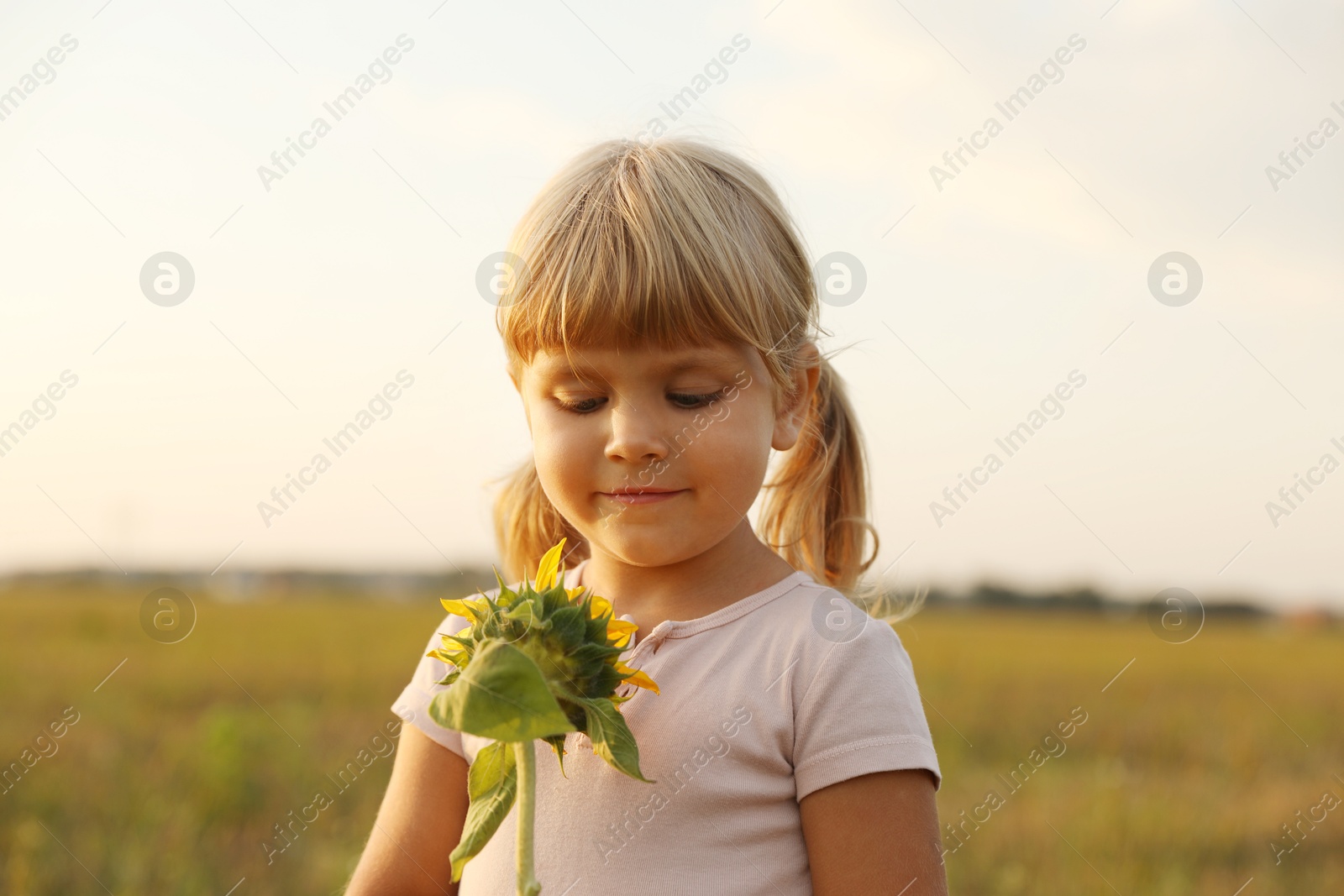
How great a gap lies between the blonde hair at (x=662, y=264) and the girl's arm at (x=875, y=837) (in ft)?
2.23

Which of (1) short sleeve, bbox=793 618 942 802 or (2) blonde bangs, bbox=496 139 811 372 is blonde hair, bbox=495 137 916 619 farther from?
(1) short sleeve, bbox=793 618 942 802

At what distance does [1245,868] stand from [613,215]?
16.0 feet

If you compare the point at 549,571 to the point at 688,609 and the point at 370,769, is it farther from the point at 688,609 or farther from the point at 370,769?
the point at 370,769

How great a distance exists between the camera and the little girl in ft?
5.77

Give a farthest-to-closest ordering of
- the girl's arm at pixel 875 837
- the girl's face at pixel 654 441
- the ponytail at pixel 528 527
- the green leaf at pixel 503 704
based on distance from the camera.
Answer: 1. the ponytail at pixel 528 527
2. the girl's face at pixel 654 441
3. the girl's arm at pixel 875 837
4. the green leaf at pixel 503 704

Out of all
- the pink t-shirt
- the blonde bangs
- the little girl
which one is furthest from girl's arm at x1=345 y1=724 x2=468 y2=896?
the blonde bangs

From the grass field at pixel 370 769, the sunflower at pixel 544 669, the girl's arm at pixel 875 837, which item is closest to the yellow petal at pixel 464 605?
the sunflower at pixel 544 669

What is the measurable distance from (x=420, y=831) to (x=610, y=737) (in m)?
0.88

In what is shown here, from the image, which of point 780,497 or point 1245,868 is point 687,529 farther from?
point 1245,868

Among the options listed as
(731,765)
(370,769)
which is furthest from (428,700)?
(370,769)

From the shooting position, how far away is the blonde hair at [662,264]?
183 centimetres

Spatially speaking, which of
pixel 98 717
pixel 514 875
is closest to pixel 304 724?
pixel 98 717

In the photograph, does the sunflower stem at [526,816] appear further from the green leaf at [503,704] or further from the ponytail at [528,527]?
the ponytail at [528,527]

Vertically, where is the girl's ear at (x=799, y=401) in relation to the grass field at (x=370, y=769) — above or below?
above
